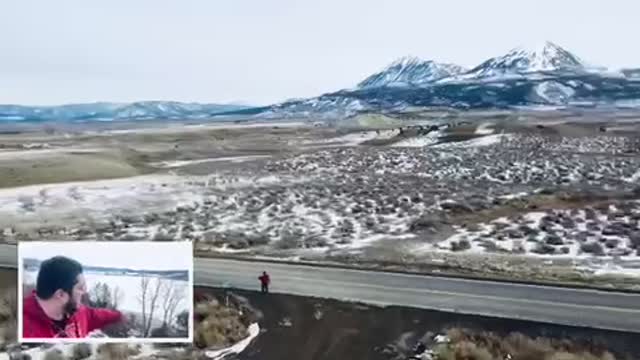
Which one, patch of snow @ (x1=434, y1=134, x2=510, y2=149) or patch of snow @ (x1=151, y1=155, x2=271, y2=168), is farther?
patch of snow @ (x1=434, y1=134, x2=510, y2=149)

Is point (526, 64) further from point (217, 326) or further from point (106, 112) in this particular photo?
point (217, 326)

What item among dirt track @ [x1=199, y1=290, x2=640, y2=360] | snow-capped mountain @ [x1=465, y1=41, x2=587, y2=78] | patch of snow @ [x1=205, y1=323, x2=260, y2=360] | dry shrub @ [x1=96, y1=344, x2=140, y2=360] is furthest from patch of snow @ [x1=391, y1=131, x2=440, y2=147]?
snow-capped mountain @ [x1=465, y1=41, x2=587, y2=78]

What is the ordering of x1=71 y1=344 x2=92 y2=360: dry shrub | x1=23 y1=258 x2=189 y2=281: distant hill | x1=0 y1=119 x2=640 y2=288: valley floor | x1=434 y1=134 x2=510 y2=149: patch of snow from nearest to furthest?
1. x1=23 y1=258 x2=189 y2=281: distant hill
2. x1=71 y1=344 x2=92 y2=360: dry shrub
3. x1=0 y1=119 x2=640 y2=288: valley floor
4. x1=434 y1=134 x2=510 y2=149: patch of snow

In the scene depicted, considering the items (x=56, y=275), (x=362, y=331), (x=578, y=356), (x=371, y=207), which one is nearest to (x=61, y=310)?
(x=56, y=275)

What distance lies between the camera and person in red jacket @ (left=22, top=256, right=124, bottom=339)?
11547mm

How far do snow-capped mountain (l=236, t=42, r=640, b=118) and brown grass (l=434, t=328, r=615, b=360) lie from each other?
117309mm

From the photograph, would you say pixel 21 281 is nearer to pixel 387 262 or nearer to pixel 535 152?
pixel 387 262

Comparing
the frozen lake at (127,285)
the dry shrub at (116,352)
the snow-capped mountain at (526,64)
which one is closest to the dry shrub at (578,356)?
the frozen lake at (127,285)

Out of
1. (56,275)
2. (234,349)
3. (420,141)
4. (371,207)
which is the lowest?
(234,349)

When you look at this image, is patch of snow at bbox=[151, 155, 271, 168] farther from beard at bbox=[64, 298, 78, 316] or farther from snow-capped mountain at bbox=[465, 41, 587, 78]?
snow-capped mountain at bbox=[465, 41, 587, 78]

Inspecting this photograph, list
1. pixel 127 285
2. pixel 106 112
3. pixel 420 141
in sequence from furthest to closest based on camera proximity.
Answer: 1. pixel 106 112
2. pixel 420 141
3. pixel 127 285

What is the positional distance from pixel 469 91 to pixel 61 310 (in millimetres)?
149735

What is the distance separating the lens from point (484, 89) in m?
158

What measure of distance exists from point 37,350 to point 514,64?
189239mm
